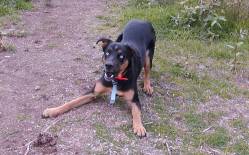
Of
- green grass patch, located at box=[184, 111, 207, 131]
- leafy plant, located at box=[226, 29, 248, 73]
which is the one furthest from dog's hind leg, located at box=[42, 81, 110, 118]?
leafy plant, located at box=[226, 29, 248, 73]

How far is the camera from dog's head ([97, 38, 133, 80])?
4.84 m

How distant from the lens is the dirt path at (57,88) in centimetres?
461

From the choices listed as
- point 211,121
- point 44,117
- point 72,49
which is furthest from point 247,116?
point 72,49

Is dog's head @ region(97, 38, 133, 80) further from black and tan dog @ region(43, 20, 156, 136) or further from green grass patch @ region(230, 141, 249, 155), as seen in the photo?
green grass patch @ region(230, 141, 249, 155)

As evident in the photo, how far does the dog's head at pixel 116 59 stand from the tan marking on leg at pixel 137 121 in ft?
1.27

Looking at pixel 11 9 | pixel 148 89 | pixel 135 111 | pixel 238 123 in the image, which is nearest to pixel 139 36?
pixel 148 89

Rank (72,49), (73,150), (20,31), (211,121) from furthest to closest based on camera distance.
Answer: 1. (20,31)
2. (72,49)
3. (211,121)
4. (73,150)

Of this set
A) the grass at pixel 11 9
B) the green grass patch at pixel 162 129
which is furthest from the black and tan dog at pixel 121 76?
the grass at pixel 11 9

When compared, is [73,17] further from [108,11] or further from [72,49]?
[72,49]

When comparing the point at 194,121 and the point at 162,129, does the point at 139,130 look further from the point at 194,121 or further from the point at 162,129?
the point at 194,121

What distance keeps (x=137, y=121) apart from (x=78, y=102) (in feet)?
2.39

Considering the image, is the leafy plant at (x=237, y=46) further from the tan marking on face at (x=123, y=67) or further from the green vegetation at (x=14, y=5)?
the green vegetation at (x=14, y=5)

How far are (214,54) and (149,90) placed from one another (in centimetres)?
167

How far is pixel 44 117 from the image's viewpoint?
4.99 m
